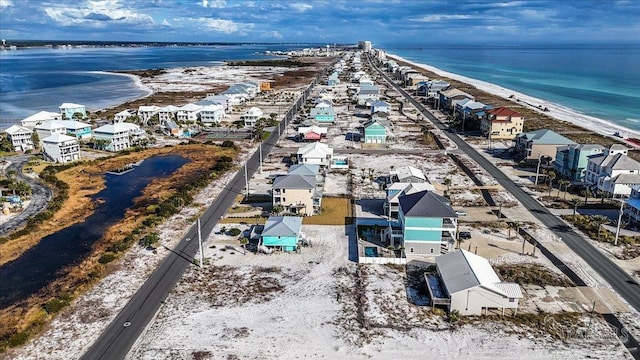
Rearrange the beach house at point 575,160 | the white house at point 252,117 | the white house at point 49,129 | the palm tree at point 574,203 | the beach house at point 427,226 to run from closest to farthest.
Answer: the beach house at point 427,226, the palm tree at point 574,203, the beach house at point 575,160, the white house at point 49,129, the white house at point 252,117

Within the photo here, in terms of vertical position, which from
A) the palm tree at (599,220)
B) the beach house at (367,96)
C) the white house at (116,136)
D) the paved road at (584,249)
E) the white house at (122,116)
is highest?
the beach house at (367,96)

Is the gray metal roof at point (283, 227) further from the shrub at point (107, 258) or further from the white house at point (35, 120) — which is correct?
the white house at point (35, 120)

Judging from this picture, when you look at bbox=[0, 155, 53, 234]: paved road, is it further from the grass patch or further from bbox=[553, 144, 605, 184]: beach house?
bbox=[553, 144, 605, 184]: beach house

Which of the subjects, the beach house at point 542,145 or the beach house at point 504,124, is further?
the beach house at point 504,124

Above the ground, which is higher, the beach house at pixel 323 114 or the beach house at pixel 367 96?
the beach house at pixel 367 96

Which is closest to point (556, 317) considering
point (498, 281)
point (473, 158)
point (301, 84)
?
point (498, 281)

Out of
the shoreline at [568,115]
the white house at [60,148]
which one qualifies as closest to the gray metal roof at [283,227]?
the white house at [60,148]

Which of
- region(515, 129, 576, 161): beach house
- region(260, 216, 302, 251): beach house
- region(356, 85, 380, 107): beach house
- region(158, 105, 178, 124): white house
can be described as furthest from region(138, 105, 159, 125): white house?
region(515, 129, 576, 161): beach house
